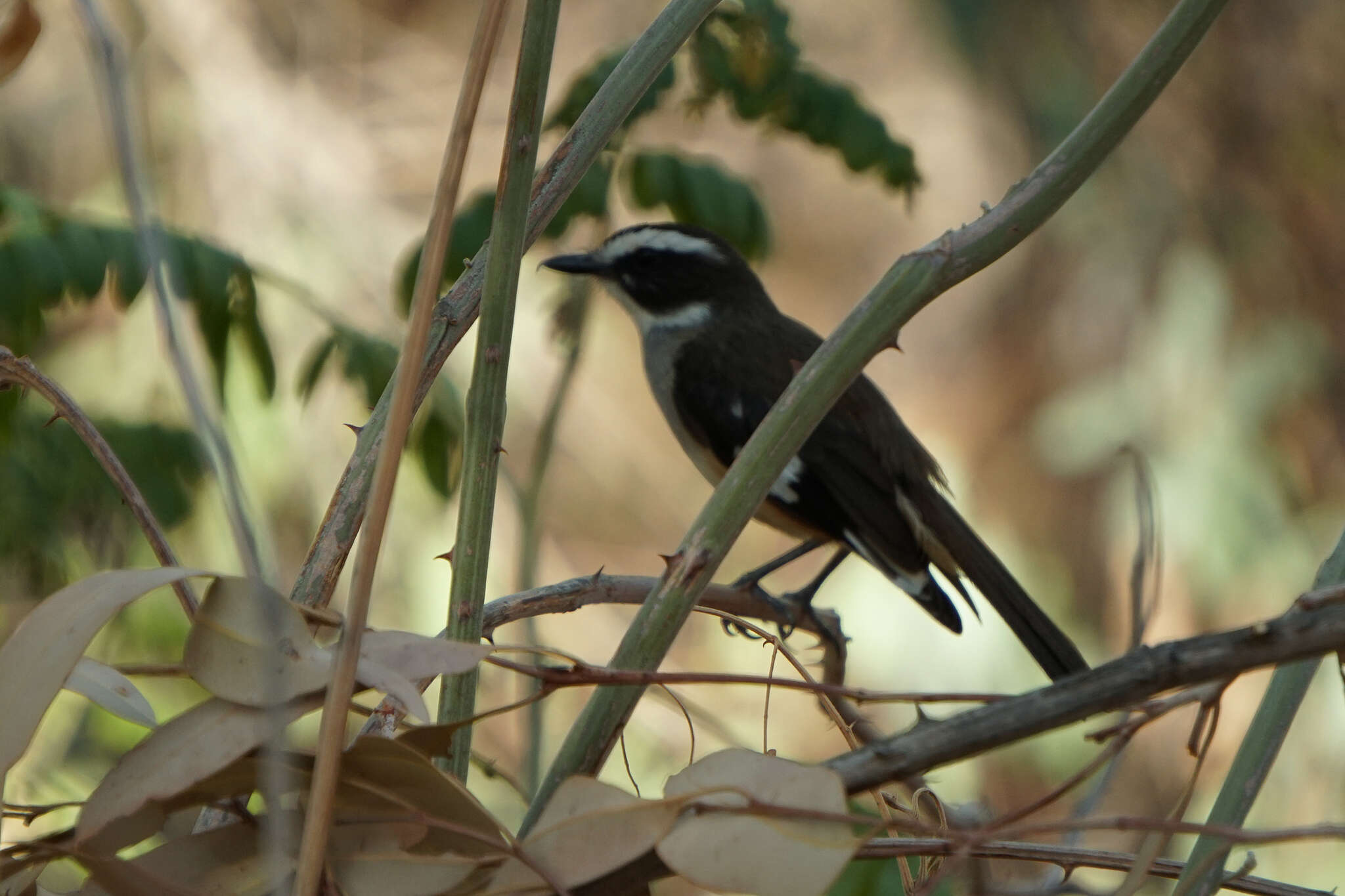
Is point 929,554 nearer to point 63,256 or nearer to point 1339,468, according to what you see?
point 63,256

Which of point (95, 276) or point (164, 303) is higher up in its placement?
point (95, 276)

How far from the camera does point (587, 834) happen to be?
0.78m

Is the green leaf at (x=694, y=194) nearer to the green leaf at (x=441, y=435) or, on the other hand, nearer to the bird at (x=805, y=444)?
the bird at (x=805, y=444)

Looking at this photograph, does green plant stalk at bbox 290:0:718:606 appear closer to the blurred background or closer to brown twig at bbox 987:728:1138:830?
brown twig at bbox 987:728:1138:830

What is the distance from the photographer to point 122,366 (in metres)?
4.95

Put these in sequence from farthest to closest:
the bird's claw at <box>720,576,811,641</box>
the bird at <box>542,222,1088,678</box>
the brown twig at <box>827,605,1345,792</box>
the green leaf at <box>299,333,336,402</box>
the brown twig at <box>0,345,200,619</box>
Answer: the bird at <box>542,222,1088,678</box>
the bird's claw at <box>720,576,811,641</box>
the green leaf at <box>299,333,336,402</box>
the brown twig at <box>0,345,200,619</box>
the brown twig at <box>827,605,1345,792</box>

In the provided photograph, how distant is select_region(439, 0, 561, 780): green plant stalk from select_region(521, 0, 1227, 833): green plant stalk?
0.11 metres

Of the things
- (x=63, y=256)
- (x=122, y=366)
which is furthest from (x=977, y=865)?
(x=122, y=366)

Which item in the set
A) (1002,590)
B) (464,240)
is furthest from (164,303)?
(1002,590)

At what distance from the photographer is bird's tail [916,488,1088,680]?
297 cm

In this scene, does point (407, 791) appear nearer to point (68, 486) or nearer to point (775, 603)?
point (68, 486)

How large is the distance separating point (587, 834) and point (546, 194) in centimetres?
61

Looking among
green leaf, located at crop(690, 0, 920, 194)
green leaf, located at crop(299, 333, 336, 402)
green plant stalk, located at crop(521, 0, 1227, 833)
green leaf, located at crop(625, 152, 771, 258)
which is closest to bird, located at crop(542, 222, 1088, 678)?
green leaf, located at crop(625, 152, 771, 258)

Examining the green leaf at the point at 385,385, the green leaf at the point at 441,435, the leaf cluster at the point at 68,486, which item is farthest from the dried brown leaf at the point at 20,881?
the green leaf at the point at 441,435
